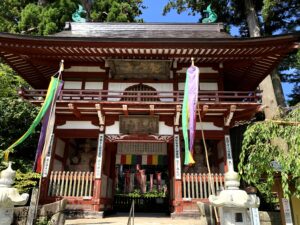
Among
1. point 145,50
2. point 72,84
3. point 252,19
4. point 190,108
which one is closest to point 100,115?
point 72,84

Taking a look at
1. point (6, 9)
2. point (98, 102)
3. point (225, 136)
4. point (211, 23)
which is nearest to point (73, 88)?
point (98, 102)

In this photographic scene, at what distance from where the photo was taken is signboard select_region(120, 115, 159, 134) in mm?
11055

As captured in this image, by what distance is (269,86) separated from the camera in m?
15.5

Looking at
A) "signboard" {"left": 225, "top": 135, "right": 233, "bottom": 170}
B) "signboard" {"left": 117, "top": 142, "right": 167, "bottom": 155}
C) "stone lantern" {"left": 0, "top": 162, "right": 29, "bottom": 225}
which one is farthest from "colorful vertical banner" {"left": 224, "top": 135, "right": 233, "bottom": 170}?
"stone lantern" {"left": 0, "top": 162, "right": 29, "bottom": 225}

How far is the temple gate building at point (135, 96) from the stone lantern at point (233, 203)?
450 cm

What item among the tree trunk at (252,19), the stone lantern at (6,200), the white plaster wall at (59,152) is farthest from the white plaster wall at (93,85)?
the tree trunk at (252,19)

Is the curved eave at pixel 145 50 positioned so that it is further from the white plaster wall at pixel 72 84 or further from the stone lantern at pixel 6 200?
the stone lantern at pixel 6 200

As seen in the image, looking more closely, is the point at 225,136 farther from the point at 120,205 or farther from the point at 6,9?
the point at 6,9

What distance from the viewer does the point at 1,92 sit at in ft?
43.9

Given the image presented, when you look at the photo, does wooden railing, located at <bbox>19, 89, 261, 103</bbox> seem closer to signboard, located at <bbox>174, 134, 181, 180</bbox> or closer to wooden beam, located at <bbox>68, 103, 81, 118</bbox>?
wooden beam, located at <bbox>68, 103, 81, 118</bbox>

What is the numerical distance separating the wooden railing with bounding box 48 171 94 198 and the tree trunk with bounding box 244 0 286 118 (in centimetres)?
1011

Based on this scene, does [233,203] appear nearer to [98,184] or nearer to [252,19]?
[98,184]

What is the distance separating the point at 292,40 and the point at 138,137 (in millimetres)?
7143

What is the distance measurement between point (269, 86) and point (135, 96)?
9301 mm
